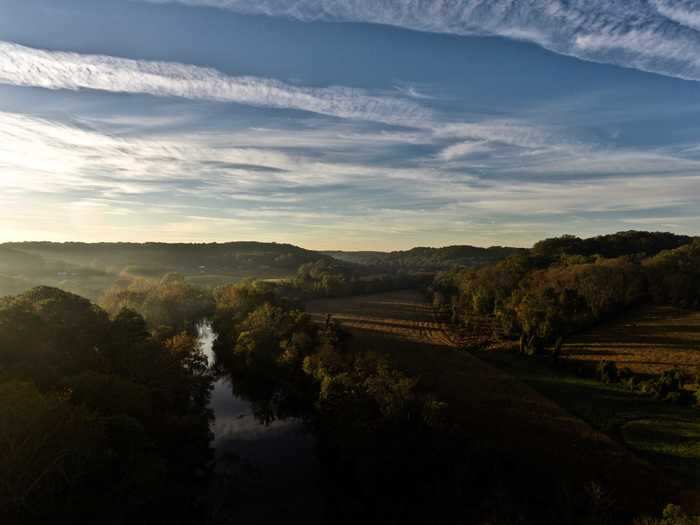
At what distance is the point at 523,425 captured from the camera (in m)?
26.8

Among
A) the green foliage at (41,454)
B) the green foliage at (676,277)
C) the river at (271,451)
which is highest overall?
the green foliage at (676,277)

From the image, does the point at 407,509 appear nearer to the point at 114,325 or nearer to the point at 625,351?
the point at 114,325

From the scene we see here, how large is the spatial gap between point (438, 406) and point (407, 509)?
17.6 feet

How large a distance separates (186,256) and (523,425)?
153 m

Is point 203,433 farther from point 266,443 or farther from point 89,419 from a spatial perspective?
point 89,419

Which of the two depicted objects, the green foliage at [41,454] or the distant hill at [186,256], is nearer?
the green foliage at [41,454]

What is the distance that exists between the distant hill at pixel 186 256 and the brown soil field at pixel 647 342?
102277 millimetres

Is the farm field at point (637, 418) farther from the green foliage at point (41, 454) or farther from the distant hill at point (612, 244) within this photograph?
the distant hill at point (612, 244)

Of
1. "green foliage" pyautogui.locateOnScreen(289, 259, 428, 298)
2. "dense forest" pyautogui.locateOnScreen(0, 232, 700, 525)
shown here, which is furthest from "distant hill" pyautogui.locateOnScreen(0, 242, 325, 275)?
"dense forest" pyautogui.locateOnScreen(0, 232, 700, 525)

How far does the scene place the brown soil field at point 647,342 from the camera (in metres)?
41.3

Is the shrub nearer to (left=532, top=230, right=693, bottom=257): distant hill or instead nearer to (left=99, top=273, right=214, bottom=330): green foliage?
(left=99, top=273, right=214, bottom=330): green foliage

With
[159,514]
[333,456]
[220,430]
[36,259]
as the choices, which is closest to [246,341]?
[220,430]

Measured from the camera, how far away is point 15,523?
1276 centimetres

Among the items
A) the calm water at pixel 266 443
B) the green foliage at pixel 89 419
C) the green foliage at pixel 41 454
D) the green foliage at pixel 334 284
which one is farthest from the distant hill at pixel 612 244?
the green foliage at pixel 41 454
